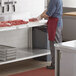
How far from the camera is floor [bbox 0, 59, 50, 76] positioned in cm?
588

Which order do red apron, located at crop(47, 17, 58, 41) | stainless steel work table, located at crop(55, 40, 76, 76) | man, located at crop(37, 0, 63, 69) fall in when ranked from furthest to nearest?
1. red apron, located at crop(47, 17, 58, 41)
2. man, located at crop(37, 0, 63, 69)
3. stainless steel work table, located at crop(55, 40, 76, 76)

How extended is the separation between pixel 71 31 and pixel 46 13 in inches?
93.8

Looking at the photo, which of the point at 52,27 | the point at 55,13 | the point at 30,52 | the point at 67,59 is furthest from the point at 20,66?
the point at 67,59

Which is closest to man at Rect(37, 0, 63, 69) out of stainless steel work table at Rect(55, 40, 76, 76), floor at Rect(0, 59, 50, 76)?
floor at Rect(0, 59, 50, 76)

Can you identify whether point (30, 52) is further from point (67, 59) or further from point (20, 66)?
point (67, 59)

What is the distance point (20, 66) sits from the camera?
6.23 meters

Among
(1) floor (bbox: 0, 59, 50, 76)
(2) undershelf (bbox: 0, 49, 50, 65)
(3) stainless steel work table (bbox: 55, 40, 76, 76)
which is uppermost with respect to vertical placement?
(3) stainless steel work table (bbox: 55, 40, 76, 76)

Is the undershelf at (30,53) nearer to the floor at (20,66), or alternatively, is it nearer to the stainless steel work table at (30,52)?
the stainless steel work table at (30,52)

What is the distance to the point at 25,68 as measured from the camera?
610 centimetres

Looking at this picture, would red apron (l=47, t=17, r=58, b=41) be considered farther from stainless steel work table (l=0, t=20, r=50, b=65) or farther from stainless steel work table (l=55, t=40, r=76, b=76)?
stainless steel work table (l=55, t=40, r=76, b=76)

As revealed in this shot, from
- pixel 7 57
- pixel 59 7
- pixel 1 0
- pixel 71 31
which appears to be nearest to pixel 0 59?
pixel 7 57

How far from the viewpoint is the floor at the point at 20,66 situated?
19.3ft

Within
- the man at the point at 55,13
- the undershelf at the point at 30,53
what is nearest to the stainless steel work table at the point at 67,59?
the man at the point at 55,13

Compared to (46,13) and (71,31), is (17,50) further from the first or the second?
(71,31)
